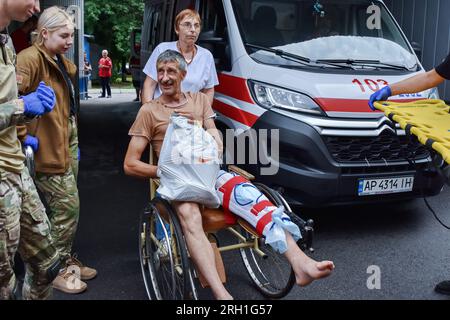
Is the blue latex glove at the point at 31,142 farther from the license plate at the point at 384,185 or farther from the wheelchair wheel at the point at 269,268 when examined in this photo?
the license plate at the point at 384,185

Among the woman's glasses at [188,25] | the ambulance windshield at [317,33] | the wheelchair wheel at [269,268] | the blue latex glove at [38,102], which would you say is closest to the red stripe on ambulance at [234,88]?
the ambulance windshield at [317,33]

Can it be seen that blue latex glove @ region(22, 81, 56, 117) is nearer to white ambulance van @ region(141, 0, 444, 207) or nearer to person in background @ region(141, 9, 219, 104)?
person in background @ region(141, 9, 219, 104)

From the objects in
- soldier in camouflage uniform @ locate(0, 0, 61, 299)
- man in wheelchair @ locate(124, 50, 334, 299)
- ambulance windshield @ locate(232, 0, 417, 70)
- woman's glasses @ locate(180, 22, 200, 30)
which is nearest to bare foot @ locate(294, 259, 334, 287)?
man in wheelchair @ locate(124, 50, 334, 299)

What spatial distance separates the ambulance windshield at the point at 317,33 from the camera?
15.9ft

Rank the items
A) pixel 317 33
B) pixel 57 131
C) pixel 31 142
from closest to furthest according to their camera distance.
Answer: pixel 31 142
pixel 57 131
pixel 317 33

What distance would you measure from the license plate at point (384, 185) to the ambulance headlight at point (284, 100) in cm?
67

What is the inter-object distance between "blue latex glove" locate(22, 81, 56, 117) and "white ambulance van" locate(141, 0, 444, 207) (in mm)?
2158

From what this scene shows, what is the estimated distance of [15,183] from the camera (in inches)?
97.7

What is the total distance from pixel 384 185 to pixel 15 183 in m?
2.96

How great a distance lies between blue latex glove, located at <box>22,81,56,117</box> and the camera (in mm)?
2432

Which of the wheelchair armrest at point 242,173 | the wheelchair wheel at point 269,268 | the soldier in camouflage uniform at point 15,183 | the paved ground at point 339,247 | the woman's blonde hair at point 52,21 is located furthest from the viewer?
the paved ground at point 339,247

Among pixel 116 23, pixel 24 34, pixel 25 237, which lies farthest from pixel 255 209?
pixel 116 23

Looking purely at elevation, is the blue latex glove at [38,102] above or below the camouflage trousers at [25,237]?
above

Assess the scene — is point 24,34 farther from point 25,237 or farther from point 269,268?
point 269,268
